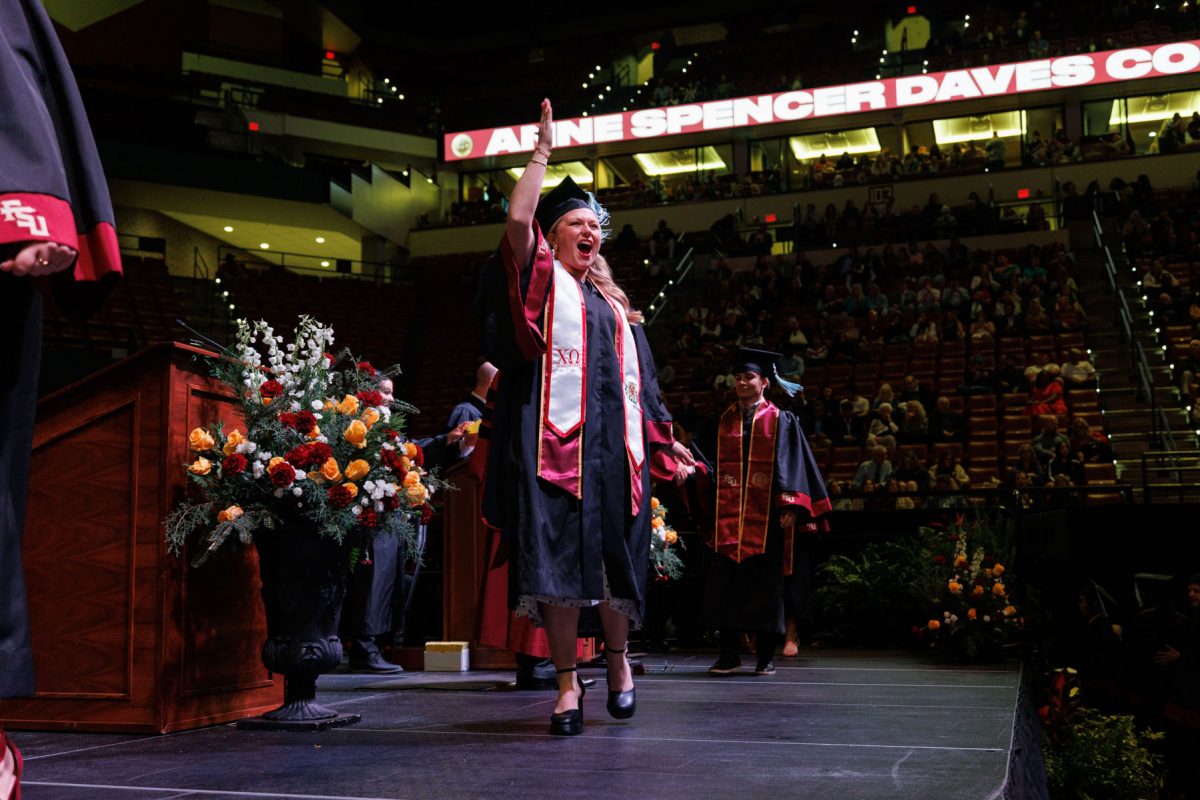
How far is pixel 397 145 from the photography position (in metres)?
25.9

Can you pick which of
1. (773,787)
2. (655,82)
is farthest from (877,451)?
(655,82)

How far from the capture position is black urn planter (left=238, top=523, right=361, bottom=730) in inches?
148

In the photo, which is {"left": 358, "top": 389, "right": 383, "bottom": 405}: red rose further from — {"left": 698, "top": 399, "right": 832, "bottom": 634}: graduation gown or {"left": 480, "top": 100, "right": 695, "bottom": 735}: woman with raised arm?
{"left": 698, "top": 399, "right": 832, "bottom": 634}: graduation gown

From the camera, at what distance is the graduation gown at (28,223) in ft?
5.82

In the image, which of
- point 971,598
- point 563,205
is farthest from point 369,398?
point 971,598

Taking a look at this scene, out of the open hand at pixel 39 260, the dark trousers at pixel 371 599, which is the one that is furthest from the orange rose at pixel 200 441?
the dark trousers at pixel 371 599

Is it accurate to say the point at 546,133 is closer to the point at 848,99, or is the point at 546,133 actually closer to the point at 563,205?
the point at 563,205

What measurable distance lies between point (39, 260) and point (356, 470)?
81.0 inches

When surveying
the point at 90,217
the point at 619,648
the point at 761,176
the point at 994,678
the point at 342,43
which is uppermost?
the point at 342,43

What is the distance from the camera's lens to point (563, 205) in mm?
3979

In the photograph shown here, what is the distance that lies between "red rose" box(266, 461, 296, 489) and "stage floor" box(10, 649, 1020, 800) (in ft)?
2.48

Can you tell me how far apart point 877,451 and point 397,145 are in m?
16.8

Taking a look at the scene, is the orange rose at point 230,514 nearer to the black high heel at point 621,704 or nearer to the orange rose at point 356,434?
the orange rose at point 356,434

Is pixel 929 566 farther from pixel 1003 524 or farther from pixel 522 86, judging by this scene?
pixel 522 86
